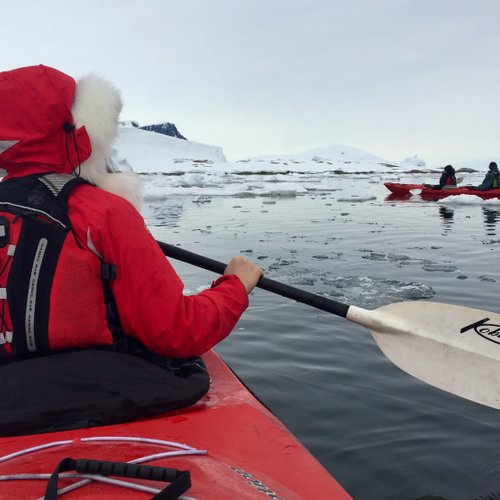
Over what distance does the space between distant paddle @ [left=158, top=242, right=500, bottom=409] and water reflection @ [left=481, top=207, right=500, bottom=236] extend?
770 cm

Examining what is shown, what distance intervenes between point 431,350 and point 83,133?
218cm

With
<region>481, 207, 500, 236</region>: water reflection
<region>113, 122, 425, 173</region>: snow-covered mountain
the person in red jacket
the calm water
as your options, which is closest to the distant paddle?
the calm water

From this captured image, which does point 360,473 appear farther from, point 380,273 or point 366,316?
point 380,273

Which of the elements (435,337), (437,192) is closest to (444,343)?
(435,337)

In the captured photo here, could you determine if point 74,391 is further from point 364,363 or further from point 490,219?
point 490,219

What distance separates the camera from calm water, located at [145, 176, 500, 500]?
2488 mm

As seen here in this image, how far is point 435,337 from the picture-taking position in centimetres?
292

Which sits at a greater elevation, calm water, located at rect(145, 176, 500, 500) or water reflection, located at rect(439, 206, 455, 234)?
water reflection, located at rect(439, 206, 455, 234)

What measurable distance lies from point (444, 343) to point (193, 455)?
6.29 feet

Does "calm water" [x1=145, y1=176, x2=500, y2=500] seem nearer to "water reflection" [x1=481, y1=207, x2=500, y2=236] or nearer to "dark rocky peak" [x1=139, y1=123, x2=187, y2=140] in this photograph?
"water reflection" [x1=481, y1=207, x2=500, y2=236]

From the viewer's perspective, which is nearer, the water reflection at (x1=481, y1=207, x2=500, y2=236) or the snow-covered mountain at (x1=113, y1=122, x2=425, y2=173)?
the water reflection at (x1=481, y1=207, x2=500, y2=236)

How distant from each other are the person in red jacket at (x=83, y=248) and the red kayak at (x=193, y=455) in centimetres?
27

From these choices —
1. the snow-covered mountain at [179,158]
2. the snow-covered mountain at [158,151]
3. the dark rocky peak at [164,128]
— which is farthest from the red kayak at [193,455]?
the dark rocky peak at [164,128]

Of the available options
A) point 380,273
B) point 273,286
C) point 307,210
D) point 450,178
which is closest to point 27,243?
point 273,286
